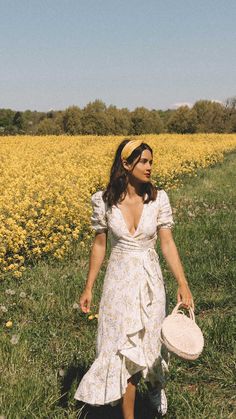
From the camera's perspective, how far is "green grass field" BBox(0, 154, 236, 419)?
3156 millimetres

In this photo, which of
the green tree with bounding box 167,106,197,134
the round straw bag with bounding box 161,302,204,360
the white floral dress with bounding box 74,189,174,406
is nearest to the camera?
the round straw bag with bounding box 161,302,204,360

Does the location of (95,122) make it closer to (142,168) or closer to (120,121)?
(120,121)

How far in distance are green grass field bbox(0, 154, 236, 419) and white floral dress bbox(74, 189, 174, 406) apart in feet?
1.36

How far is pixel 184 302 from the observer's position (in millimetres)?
2943

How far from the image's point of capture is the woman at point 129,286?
2.78m

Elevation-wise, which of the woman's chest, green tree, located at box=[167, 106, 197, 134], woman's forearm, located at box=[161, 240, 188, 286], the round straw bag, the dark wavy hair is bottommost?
green tree, located at box=[167, 106, 197, 134]

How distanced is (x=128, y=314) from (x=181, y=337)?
0.33 m

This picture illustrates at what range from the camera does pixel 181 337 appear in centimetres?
263

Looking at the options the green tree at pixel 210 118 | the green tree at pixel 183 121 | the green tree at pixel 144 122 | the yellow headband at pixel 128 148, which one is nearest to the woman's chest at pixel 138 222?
the yellow headband at pixel 128 148

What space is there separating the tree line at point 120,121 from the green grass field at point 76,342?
3796 cm

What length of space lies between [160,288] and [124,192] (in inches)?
23.2

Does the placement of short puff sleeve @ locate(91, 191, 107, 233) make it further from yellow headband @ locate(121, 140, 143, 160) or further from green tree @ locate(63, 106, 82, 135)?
green tree @ locate(63, 106, 82, 135)

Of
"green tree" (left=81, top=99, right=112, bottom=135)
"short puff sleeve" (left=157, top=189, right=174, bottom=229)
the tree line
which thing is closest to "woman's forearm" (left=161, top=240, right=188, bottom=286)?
"short puff sleeve" (left=157, top=189, right=174, bottom=229)

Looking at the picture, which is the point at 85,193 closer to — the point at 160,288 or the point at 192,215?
the point at 192,215
